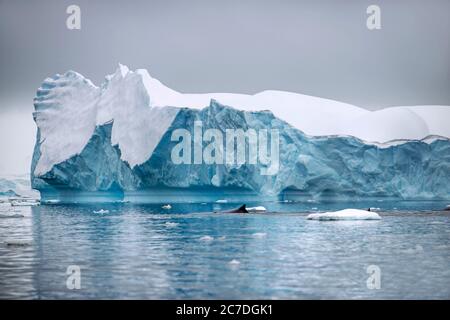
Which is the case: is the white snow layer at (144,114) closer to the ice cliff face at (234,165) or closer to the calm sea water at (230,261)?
the ice cliff face at (234,165)

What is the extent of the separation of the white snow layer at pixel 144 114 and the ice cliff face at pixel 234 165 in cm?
6

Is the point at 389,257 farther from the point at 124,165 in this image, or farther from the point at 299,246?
the point at 124,165

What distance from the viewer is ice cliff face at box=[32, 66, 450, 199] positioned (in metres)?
28.6

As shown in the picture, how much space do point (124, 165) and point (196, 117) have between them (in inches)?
186

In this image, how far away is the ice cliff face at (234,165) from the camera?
28.6 meters

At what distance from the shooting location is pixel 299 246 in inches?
510

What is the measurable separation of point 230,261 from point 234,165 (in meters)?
17.4

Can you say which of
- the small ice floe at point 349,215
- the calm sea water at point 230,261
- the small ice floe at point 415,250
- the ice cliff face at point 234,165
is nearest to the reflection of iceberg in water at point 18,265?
the calm sea water at point 230,261

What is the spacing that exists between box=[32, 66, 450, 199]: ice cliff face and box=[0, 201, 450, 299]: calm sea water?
10.8m

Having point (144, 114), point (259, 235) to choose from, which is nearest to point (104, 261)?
point (259, 235)

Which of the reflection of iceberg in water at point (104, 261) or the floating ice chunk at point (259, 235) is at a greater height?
the reflection of iceberg in water at point (104, 261)

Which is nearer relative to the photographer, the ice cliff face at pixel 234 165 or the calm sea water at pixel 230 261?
the calm sea water at pixel 230 261

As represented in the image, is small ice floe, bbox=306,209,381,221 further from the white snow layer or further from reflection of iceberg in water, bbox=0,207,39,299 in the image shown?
the white snow layer

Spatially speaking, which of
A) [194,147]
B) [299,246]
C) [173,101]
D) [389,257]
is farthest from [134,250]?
[173,101]
